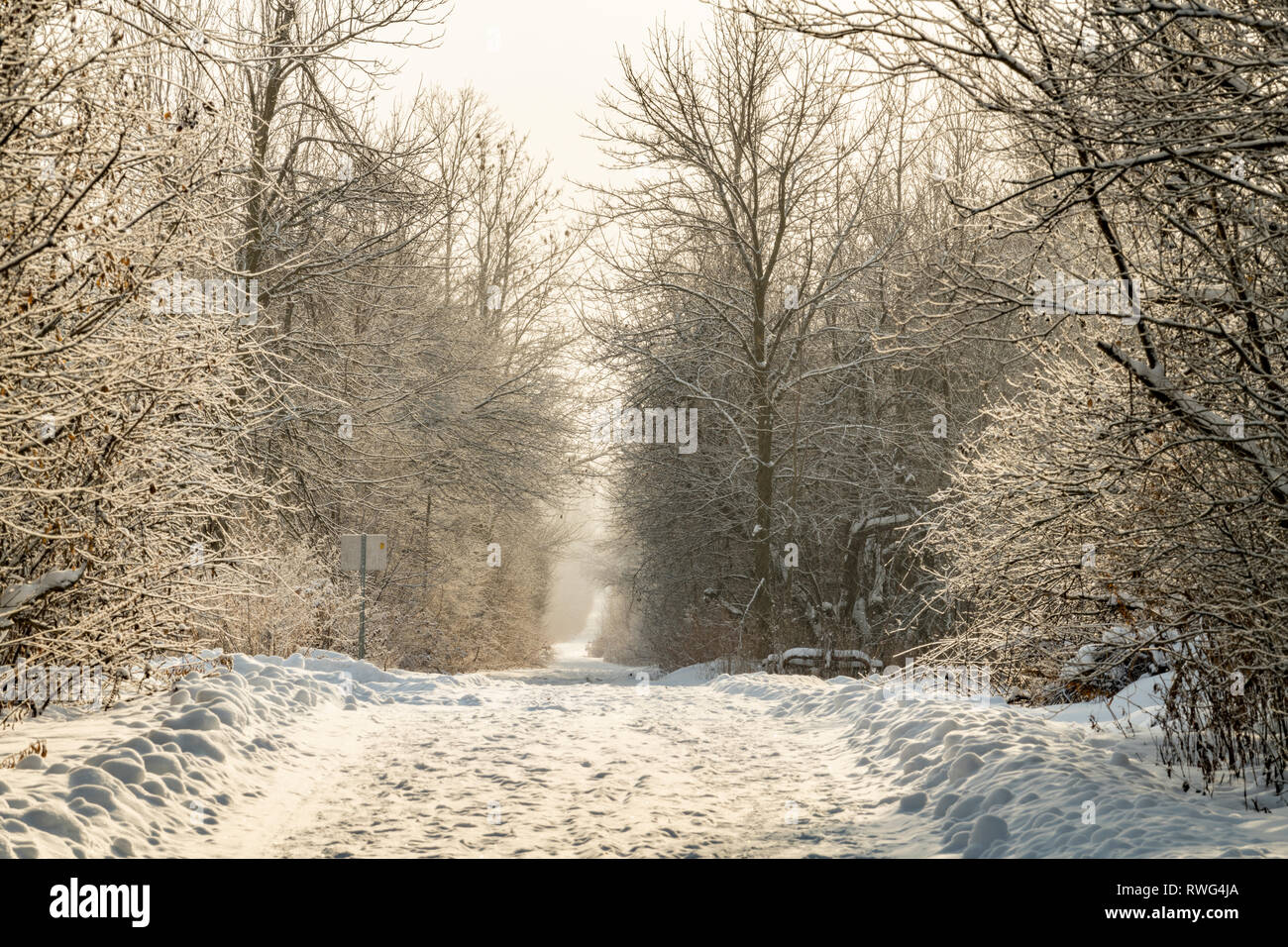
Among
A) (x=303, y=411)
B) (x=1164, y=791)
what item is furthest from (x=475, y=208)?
(x=1164, y=791)

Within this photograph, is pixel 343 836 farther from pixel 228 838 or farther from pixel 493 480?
pixel 493 480

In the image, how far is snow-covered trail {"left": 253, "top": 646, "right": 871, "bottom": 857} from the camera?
5.92 meters

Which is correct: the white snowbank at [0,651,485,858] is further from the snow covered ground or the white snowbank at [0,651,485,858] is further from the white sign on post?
the white sign on post

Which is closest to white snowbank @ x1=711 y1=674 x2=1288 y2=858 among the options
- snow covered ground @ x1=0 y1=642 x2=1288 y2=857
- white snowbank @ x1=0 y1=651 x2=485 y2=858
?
snow covered ground @ x1=0 y1=642 x2=1288 y2=857

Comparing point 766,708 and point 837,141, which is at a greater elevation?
point 837,141

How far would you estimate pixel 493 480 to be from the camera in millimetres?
23547

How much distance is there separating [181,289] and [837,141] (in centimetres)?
1700

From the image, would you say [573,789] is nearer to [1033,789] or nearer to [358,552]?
[1033,789]

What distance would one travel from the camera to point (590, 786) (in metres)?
7.46

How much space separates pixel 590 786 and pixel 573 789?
0.55 ft

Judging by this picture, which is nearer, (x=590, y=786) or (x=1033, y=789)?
(x=1033, y=789)

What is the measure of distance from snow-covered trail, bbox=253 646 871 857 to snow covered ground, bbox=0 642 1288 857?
3 cm

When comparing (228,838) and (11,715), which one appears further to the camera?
(11,715)

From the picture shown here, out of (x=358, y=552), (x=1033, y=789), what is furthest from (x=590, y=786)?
(x=358, y=552)
